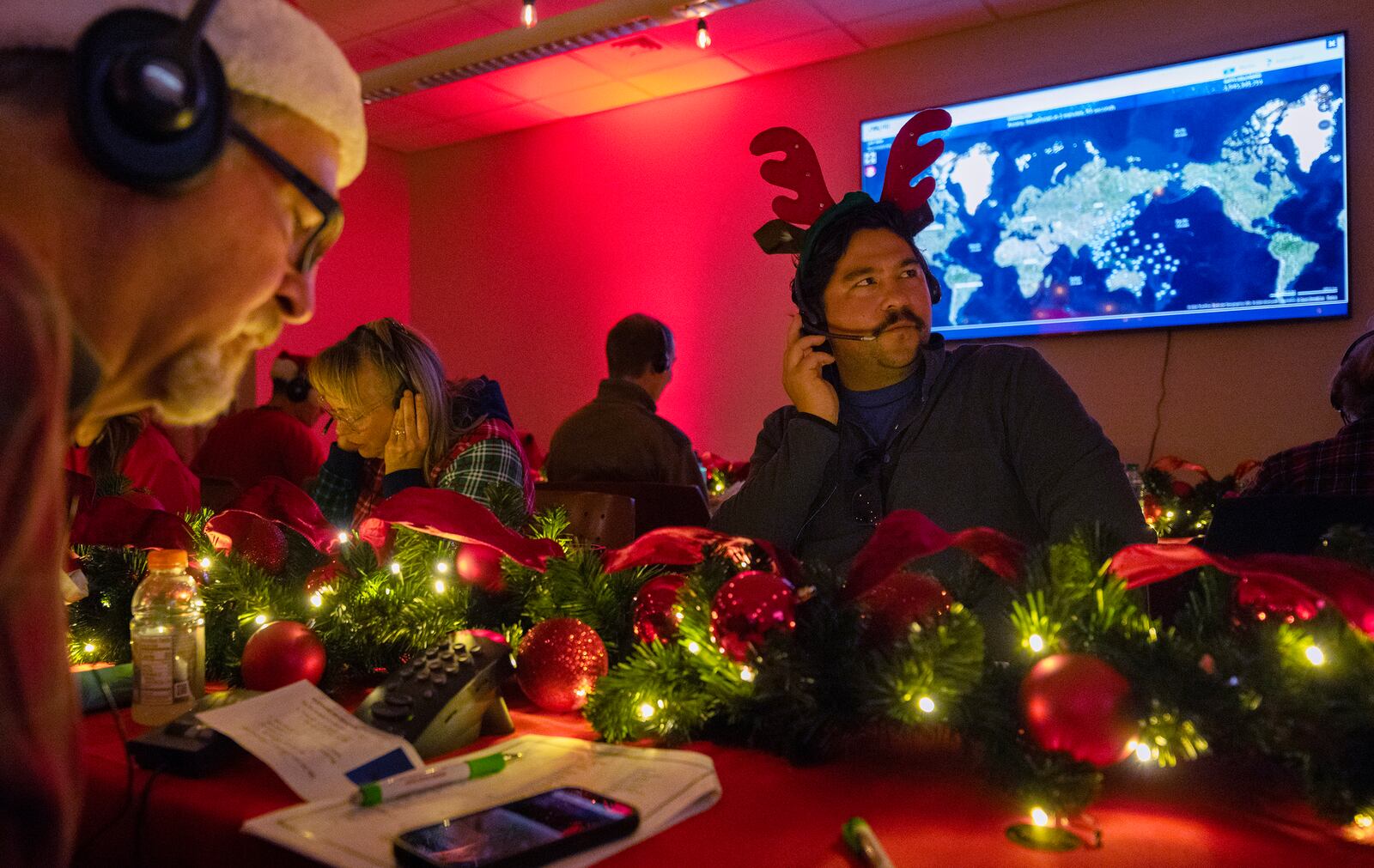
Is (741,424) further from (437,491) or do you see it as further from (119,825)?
(119,825)

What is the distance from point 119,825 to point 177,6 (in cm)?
60

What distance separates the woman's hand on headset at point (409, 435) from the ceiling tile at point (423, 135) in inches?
148

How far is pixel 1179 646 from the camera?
0.70m

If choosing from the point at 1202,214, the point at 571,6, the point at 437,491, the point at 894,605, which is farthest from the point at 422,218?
the point at 894,605

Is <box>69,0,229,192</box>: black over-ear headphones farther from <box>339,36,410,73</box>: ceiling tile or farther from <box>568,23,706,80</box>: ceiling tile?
<box>339,36,410,73</box>: ceiling tile

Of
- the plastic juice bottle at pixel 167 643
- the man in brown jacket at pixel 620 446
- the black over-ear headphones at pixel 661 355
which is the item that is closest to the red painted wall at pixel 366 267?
the black over-ear headphones at pixel 661 355

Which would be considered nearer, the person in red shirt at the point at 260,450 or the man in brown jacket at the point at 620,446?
the man in brown jacket at the point at 620,446

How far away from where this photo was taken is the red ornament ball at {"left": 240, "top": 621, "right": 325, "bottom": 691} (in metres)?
0.98

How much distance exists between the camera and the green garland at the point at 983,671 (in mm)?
666

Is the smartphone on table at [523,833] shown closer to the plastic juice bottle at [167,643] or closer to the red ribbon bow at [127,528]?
the plastic juice bottle at [167,643]

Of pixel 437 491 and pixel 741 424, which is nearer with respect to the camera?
pixel 437 491

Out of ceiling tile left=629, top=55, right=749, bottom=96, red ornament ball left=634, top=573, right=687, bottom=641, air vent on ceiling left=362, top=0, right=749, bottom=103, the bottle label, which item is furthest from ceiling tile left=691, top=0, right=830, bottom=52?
the bottle label

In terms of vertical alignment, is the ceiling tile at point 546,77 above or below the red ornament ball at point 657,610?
above

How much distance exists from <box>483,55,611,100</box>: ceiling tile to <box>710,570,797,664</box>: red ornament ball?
4256 millimetres
